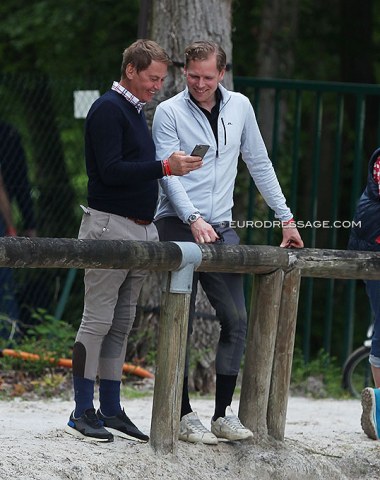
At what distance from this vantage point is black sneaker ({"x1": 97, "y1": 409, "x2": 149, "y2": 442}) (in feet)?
16.8

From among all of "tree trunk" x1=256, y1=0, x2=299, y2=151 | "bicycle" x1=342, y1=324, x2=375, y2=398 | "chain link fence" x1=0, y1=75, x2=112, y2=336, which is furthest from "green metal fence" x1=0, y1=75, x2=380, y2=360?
"tree trunk" x1=256, y1=0, x2=299, y2=151

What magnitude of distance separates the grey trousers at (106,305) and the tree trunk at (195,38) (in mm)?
2749

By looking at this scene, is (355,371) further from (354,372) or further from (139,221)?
(139,221)

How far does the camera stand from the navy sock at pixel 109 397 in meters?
5.17

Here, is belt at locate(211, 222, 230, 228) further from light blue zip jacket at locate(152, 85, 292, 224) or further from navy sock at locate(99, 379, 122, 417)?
navy sock at locate(99, 379, 122, 417)

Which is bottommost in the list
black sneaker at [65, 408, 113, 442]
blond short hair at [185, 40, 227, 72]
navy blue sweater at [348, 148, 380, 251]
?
black sneaker at [65, 408, 113, 442]

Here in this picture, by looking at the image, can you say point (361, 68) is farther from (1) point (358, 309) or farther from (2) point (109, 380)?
(2) point (109, 380)

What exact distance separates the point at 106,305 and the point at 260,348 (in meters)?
0.82

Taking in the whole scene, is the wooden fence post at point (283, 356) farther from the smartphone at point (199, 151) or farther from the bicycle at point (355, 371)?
the bicycle at point (355, 371)

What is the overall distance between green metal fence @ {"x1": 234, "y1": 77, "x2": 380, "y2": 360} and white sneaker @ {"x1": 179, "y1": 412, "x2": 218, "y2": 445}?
3.24 m

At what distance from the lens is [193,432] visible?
205 inches

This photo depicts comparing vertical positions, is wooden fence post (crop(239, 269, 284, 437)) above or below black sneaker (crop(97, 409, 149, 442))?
above

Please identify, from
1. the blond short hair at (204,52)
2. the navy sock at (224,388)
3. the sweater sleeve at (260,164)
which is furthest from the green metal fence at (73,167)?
the navy sock at (224,388)

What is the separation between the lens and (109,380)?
5160mm
